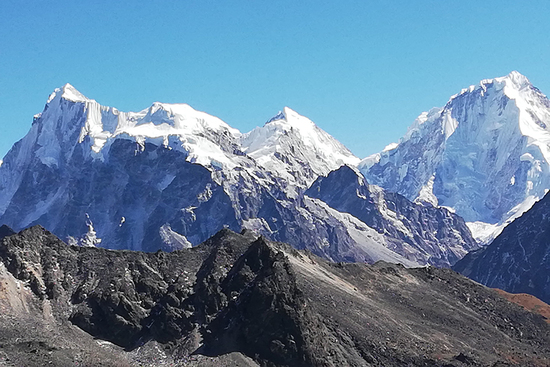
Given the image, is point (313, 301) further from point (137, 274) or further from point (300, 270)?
point (137, 274)

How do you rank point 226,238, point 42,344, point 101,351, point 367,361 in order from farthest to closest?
point 226,238
point 367,361
point 101,351
point 42,344

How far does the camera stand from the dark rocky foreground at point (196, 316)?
144m

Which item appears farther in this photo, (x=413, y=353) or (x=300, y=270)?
(x=300, y=270)

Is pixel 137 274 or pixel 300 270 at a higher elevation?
pixel 300 270

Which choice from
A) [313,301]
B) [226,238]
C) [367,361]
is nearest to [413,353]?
[367,361]

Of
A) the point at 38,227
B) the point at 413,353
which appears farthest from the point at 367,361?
the point at 38,227

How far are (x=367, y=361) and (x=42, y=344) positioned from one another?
58558 millimetres

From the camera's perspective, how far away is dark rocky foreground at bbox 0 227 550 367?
144 m

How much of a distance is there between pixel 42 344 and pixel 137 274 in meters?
38.5

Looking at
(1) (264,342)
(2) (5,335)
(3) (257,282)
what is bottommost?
(2) (5,335)

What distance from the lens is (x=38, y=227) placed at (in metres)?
177

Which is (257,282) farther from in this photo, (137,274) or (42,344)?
(42,344)

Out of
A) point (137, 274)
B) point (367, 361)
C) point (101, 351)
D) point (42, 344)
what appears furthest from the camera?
point (137, 274)

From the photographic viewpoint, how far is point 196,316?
157250mm
